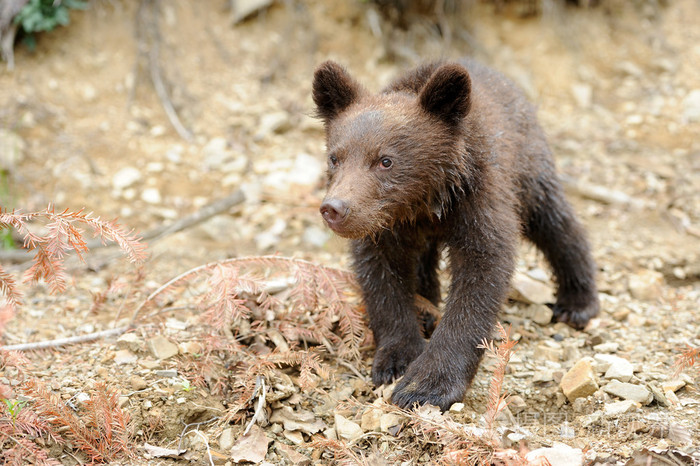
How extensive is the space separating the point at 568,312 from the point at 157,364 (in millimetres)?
3016

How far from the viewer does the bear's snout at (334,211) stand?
3.46 metres

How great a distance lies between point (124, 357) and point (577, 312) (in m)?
3.22

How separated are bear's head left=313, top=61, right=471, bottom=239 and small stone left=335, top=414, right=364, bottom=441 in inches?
39.1

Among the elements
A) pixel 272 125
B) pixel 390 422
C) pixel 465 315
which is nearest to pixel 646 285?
pixel 465 315

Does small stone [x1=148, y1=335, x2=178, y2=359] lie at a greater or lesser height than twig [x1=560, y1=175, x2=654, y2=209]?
greater

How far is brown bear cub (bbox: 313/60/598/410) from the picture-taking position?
3.73 metres

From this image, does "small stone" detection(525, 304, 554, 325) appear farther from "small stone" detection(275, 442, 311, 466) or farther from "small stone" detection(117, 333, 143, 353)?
"small stone" detection(117, 333, 143, 353)

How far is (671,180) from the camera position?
25.1ft

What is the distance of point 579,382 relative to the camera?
3.81 meters

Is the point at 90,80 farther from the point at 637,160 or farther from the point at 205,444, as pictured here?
the point at 637,160

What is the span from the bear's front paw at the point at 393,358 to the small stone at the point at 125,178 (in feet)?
14.1

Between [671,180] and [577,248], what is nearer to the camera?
[577,248]

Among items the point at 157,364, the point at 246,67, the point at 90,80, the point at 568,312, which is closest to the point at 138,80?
the point at 90,80

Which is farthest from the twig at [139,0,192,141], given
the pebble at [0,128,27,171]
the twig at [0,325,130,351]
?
the twig at [0,325,130,351]
